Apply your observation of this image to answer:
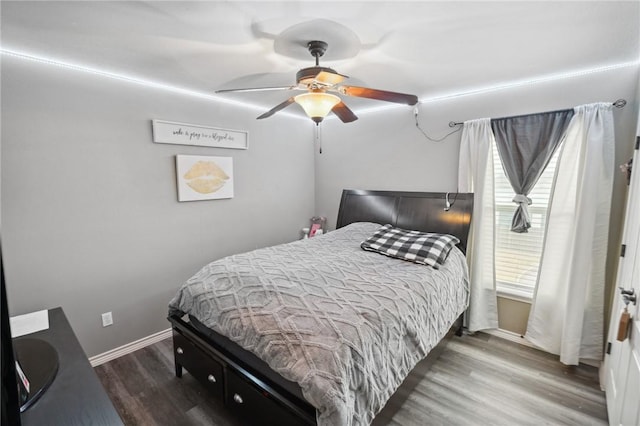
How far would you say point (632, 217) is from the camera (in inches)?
74.0

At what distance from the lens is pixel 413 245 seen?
2588 mm

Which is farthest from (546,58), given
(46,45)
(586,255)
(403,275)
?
(46,45)

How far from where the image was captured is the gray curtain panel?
2.46 metres

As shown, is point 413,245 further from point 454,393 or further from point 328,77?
point 328,77

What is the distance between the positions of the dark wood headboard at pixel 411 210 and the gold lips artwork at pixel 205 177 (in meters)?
1.53

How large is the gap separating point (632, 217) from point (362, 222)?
2219 mm

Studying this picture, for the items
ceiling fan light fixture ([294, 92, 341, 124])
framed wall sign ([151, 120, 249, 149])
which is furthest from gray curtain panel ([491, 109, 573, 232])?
framed wall sign ([151, 120, 249, 149])

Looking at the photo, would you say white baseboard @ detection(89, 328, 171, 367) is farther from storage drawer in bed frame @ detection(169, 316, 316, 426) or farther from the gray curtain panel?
the gray curtain panel

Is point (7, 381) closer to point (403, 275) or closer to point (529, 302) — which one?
point (403, 275)

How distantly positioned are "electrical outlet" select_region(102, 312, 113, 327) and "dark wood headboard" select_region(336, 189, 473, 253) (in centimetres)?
252

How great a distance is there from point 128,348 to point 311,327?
2135 mm

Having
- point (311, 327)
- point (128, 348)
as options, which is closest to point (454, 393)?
point (311, 327)

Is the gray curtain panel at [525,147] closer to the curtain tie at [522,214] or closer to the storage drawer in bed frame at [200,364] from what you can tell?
the curtain tie at [522,214]

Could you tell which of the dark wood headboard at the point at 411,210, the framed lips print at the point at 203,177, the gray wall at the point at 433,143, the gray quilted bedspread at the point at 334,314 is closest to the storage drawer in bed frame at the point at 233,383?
the gray quilted bedspread at the point at 334,314
